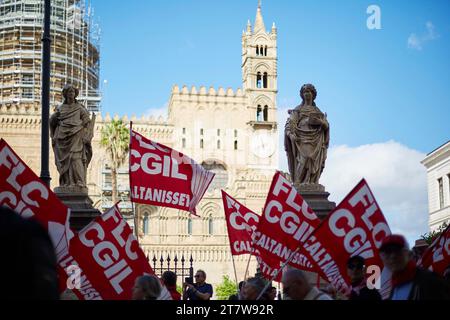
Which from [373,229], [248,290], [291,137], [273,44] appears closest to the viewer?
[248,290]

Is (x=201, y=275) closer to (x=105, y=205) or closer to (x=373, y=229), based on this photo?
(x=373, y=229)

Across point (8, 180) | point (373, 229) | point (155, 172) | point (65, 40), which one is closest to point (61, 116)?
point (155, 172)

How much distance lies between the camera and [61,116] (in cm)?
1262

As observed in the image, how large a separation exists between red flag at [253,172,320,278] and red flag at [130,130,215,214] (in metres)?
2.67

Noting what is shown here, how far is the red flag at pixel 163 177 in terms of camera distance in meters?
11.3

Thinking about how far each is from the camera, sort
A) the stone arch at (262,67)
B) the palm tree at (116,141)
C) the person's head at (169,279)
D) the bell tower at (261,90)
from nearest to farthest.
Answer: the person's head at (169,279) → the palm tree at (116,141) → the bell tower at (261,90) → the stone arch at (262,67)

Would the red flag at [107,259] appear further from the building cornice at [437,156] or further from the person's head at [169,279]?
the building cornice at [437,156]

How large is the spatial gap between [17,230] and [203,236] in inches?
2705

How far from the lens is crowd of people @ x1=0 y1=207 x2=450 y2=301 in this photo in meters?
2.19

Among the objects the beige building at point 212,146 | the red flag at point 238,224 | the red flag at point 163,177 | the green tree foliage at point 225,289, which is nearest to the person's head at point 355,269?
the red flag at point 238,224

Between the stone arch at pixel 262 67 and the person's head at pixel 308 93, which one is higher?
the stone arch at pixel 262 67

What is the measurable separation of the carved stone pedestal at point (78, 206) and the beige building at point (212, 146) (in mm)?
55582

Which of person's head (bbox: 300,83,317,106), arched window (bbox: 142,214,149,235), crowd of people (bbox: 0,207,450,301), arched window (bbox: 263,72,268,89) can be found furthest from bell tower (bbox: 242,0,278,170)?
crowd of people (bbox: 0,207,450,301)

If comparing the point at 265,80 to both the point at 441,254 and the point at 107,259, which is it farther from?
the point at 107,259
